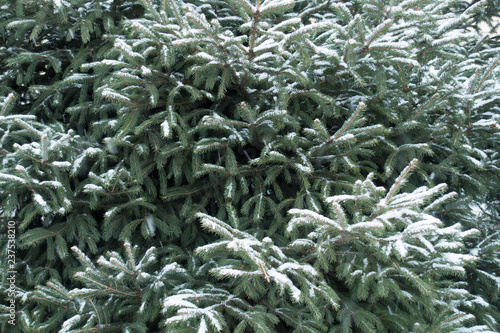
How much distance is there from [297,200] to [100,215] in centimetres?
182

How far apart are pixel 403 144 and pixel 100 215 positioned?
2.72 meters

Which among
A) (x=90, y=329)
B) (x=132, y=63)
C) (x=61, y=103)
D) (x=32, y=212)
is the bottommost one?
(x=90, y=329)

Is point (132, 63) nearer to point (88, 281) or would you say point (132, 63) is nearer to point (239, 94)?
point (239, 94)

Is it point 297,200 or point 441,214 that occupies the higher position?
point 297,200

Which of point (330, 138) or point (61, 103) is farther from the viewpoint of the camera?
point (61, 103)

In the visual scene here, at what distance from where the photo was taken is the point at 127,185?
9.23 feet

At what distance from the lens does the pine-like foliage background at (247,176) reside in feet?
7.12

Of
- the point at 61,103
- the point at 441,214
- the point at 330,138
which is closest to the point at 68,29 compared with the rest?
the point at 61,103

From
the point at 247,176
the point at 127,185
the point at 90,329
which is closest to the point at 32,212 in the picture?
the point at 127,185

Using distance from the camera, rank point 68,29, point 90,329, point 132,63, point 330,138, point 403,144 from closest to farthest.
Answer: point 90,329, point 330,138, point 132,63, point 403,144, point 68,29

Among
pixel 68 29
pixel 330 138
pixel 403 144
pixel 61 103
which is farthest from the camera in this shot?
pixel 61 103

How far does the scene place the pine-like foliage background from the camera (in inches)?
85.4

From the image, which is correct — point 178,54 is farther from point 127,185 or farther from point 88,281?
point 88,281

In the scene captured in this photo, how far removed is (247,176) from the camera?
117 inches
